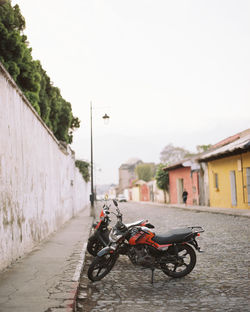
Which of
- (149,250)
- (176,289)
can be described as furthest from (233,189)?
(176,289)

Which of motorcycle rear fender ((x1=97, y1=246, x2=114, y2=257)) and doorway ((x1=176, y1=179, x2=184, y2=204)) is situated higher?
doorway ((x1=176, y1=179, x2=184, y2=204))

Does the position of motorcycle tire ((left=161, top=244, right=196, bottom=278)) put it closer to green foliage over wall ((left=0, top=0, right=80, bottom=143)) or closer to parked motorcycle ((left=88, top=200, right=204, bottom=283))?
parked motorcycle ((left=88, top=200, right=204, bottom=283))

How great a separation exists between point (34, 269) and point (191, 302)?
2940 millimetres

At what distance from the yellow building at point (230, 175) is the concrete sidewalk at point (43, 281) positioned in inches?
557

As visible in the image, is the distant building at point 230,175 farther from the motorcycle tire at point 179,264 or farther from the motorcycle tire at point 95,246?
the motorcycle tire at point 179,264

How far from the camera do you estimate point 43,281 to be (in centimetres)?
563

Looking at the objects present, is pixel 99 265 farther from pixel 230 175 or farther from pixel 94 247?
pixel 230 175

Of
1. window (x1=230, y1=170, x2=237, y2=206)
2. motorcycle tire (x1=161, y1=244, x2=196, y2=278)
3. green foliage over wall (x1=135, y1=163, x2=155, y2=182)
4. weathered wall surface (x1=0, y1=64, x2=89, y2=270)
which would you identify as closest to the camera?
motorcycle tire (x1=161, y1=244, x2=196, y2=278)

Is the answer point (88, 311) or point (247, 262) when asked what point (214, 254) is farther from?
point (88, 311)

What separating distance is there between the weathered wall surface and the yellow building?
39.7 ft

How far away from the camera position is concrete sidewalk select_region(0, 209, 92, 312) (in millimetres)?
4441

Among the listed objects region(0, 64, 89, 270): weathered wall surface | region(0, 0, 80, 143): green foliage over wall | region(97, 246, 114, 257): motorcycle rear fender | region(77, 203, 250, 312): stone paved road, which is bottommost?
region(77, 203, 250, 312): stone paved road

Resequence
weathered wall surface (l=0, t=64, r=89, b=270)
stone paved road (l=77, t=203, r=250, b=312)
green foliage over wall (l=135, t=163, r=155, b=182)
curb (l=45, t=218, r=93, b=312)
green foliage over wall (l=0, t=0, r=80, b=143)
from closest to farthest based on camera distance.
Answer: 1. curb (l=45, t=218, r=93, b=312)
2. stone paved road (l=77, t=203, r=250, b=312)
3. weathered wall surface (l=0, t=64, r=89, b=270)
4. green foliage over wall (l=0, t=0, r=80, b=143)
5. green foliage over wall (l=135, t=163, r=155, b=182)

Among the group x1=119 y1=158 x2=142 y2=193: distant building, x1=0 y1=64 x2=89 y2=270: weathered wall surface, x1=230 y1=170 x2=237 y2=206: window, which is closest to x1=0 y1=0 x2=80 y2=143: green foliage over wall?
x1=0 y1=64 x2=89 y2=270: weathered wall surface
